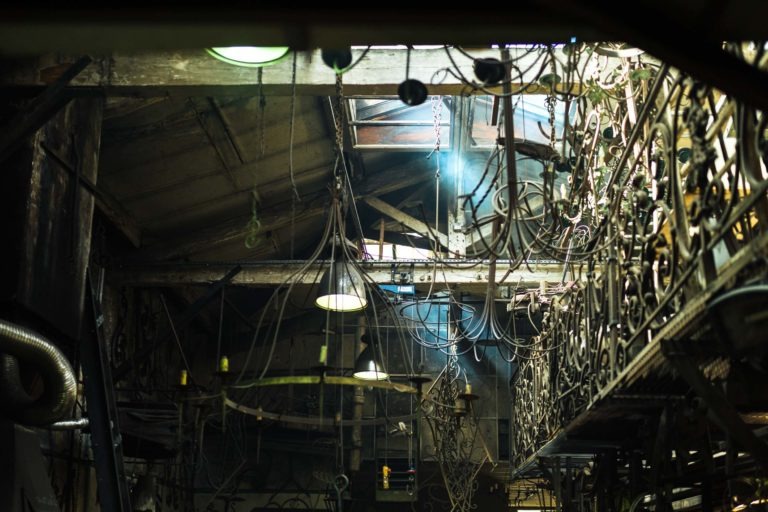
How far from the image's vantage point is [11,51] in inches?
107

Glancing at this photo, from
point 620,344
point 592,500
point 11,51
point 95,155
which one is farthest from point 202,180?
point 11,51

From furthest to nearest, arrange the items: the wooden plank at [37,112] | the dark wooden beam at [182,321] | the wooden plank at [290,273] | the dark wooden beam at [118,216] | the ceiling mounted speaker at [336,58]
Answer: the wooden plank at [290,273] < the dark wooden beam at [182,321] < the dark wooden beam at [118,216] < the wooden plank at [37,112] < the ceiling mounted speaker at [336,58]

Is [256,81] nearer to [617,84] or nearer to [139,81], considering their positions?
[139,81]

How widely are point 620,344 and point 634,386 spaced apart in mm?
255

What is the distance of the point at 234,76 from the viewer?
6977 millimetres

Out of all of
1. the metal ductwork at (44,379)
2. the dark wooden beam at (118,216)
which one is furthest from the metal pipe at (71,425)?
the dark wooden beam at (118,216)

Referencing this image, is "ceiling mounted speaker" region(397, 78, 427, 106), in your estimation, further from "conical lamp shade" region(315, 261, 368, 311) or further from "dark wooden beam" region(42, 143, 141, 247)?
"dark wooden beam" region(42, 143, 141, 247)

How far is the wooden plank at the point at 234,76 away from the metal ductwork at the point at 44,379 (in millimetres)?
2094

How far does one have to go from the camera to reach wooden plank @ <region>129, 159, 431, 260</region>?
39.5 feet

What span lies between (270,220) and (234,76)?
6093 mm

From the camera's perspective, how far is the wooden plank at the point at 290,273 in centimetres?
1127

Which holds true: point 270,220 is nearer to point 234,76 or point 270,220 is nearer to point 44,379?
point 234,76

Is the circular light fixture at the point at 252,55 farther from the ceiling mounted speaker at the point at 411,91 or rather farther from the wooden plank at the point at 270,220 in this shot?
the wooden plank at the point at 270,220

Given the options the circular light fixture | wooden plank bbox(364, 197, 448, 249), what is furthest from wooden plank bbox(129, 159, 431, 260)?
the circular light fixture
